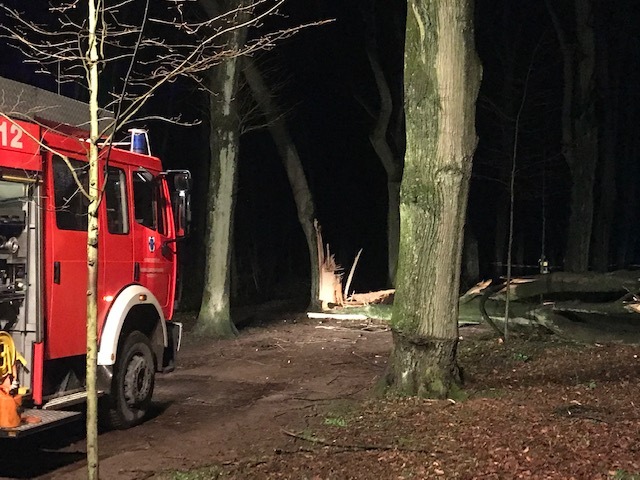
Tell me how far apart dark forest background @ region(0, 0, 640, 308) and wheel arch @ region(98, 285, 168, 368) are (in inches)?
407

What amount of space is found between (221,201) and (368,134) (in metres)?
15.8

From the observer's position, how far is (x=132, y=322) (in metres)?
8.47

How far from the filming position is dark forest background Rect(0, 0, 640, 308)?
2483 centimetres

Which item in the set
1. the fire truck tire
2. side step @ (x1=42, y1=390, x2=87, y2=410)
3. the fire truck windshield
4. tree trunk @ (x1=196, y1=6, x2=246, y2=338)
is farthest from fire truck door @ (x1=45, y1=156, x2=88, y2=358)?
tree trunk @ (x1=196, y1=6, x2=246, y2=338)

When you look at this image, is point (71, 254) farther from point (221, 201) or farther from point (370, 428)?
point (221, 201)

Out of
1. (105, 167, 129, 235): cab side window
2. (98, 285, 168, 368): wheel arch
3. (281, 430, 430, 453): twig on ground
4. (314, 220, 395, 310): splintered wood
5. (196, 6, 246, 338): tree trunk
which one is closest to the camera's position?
(281, 430, 430, 453): twig on ground

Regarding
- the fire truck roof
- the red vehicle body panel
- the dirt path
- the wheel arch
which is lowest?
the dirt path

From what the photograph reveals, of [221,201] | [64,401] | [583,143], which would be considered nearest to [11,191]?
[64,401]

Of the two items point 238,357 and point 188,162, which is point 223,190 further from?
point 188,162

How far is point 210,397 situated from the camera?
32.6 feet

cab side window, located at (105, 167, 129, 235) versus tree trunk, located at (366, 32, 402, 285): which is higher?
tree trunk, located at (366, 32, 402, 285)

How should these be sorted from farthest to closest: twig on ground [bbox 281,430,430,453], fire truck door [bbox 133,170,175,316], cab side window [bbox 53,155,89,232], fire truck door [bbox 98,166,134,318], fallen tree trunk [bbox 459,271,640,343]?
fallen tree trunk [bbox 459,271,640,343], fire truck door [bbox 133,170,175,316], fire truck door [bbox 98,166,134,318], cab side window [bbox 53,155,89,232], twig on ground [bbox 281,430,430,453]

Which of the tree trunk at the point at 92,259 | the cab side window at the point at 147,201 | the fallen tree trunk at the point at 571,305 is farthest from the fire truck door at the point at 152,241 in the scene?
the fallen tree trunk at the point at 571,305

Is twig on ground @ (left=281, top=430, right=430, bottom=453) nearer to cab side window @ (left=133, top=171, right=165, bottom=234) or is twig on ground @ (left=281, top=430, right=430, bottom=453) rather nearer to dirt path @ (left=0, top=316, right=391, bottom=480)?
dirt path @ (left=0, top=316, right=391, bottom=480)
